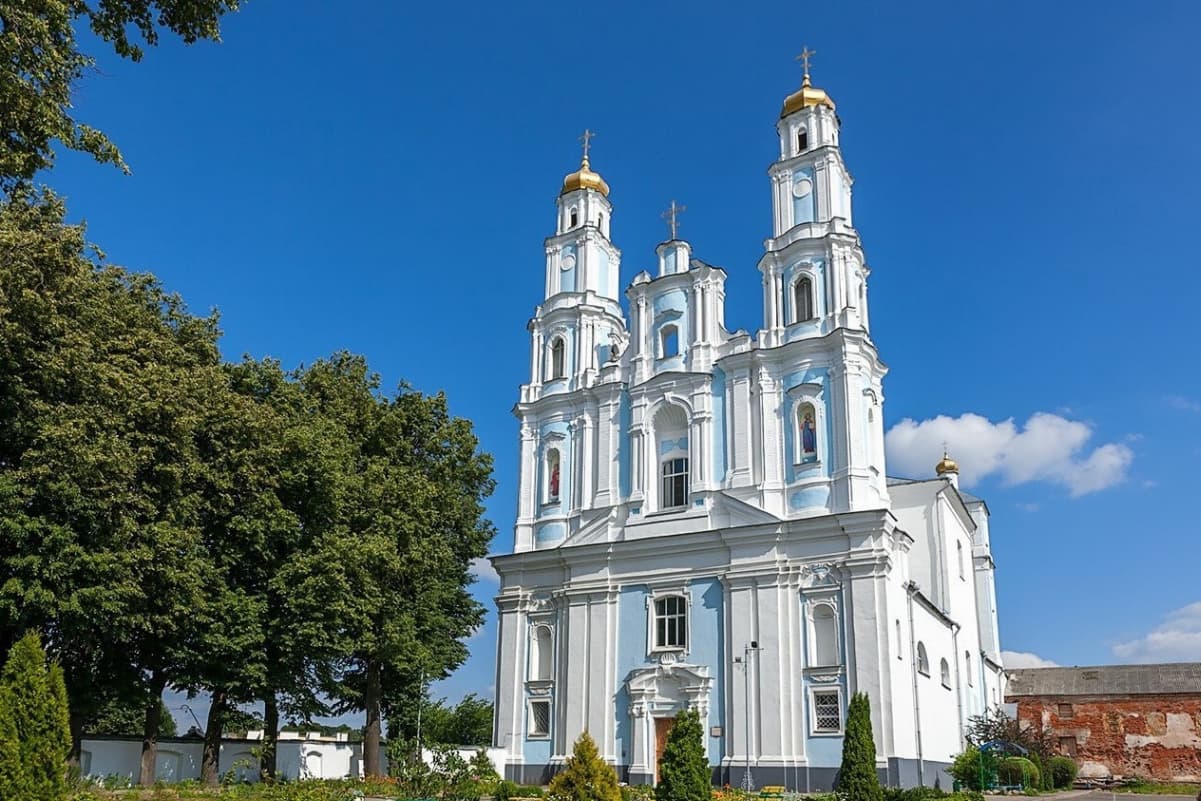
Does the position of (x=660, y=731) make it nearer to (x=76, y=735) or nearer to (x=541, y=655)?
(x=541, y=655)

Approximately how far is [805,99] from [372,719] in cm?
2365

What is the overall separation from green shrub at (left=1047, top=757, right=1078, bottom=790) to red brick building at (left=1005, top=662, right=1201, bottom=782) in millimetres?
4055

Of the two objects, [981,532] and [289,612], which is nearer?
Answer: [289,612]

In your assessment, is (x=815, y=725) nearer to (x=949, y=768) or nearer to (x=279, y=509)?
(x=949, y=768)

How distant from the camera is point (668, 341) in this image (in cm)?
3256

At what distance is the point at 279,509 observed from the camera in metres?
27.5

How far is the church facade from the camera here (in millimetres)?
26516

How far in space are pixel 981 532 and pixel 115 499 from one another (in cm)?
3878

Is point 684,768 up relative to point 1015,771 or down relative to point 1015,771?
up

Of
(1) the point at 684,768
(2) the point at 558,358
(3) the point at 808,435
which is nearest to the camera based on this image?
(1) the point at 684,768

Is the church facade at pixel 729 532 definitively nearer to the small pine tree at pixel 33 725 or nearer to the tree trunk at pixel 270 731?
the tree trunk at pixel 270 731

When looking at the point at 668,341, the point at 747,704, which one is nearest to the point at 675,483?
the point at 668,341

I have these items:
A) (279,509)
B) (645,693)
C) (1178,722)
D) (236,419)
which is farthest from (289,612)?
(1178,722)

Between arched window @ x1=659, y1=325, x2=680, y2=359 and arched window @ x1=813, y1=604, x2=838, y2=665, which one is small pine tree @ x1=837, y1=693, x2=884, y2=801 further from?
arched window @ x1=659, y1=325, x2=680, y2=359
